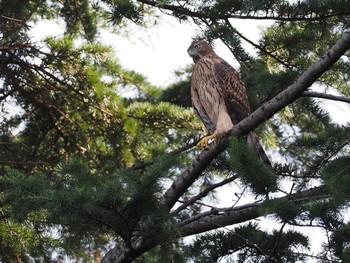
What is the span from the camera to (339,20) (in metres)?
6.96

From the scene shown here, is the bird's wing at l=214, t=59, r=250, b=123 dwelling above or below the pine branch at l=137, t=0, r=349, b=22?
below

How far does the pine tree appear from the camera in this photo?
15.4 feet

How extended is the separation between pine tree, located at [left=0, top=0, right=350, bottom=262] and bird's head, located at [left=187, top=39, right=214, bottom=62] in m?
0.52

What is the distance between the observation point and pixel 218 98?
7.48 meters

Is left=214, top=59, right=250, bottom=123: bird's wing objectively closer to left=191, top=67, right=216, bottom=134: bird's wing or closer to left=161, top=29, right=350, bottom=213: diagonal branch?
left=191, top=67, right=216, bottom=134: bird's wing

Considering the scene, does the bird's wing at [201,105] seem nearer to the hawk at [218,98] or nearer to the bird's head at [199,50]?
the hawk at [218,98]

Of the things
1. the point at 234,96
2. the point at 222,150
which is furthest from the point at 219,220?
the point at 234,96

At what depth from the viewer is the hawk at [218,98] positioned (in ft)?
23.7

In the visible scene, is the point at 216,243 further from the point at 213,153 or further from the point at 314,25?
the point at 314,25

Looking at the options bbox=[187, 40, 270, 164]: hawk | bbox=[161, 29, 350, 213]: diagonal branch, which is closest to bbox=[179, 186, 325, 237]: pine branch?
bbox=[161, 29, 350, 213]: diagonal branch

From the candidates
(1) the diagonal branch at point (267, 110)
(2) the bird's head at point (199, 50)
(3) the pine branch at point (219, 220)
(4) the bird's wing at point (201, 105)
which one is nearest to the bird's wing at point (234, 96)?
(4) the bird's wing at point (201, 105)

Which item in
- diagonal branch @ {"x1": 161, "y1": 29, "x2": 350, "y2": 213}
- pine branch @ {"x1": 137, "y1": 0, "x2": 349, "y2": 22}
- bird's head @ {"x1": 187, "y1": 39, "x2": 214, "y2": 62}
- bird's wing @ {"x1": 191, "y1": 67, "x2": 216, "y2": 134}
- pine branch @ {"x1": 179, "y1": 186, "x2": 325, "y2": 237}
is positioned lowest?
pine branch @ {"x1": 179, "y1": 186, "x2": 325, "y2": 237}

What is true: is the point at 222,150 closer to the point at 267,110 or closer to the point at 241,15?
the point at 267,110

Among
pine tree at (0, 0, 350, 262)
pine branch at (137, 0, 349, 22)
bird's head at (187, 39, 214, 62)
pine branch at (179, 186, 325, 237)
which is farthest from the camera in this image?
bird's head at (187, 39, 214, 62)
